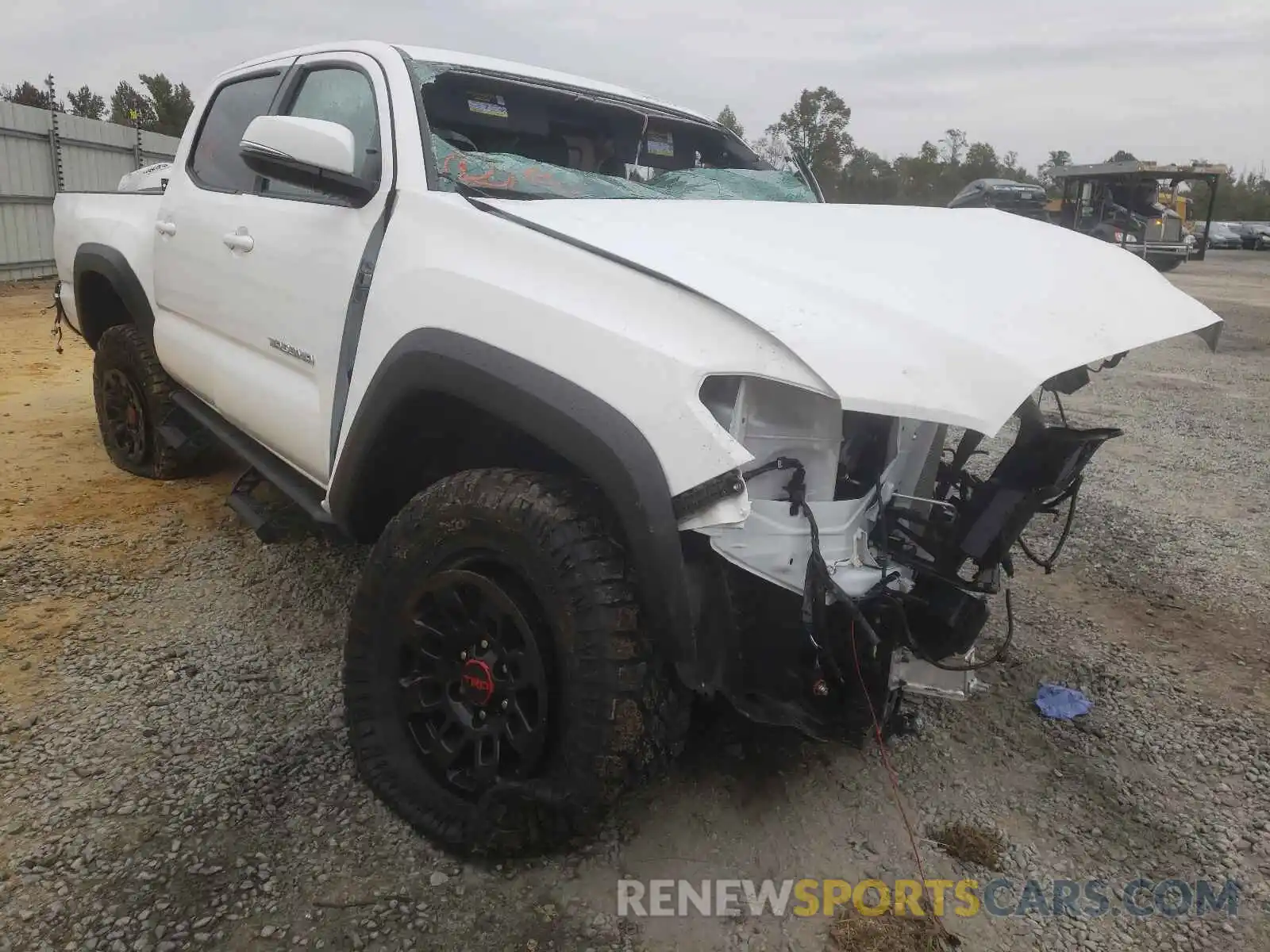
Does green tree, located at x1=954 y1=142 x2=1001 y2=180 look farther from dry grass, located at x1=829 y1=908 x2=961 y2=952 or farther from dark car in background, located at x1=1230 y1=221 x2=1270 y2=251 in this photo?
dry grass, located at x1=829 y1=908 x2=961 y2=952

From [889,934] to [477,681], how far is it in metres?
1.09

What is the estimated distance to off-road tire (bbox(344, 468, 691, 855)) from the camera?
1.91 meters

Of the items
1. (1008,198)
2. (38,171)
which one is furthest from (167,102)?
(1008,198)

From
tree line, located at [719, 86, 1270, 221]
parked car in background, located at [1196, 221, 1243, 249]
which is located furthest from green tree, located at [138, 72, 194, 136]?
parked car in background, located at [1196, 221, 1243, 249]

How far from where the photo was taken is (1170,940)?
6.84ft

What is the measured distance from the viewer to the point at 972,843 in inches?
92.7

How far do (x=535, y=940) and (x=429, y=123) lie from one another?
7.33ft

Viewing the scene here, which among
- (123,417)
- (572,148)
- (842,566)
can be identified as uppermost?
(572,148)

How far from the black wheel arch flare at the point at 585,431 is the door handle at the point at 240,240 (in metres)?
1.18

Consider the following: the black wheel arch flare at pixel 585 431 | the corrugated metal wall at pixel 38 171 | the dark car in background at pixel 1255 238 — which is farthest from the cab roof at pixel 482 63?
the dark car in background at pixel 1255 238

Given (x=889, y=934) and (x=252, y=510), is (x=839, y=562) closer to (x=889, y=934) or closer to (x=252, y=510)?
(x=889, y=934)

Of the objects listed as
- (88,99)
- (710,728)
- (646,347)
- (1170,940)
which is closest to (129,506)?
(710,728)

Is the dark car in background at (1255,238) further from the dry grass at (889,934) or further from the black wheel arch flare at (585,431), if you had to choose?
the black wheel arch flare at (585,431)

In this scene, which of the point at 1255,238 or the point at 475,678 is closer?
the point at 475,678
